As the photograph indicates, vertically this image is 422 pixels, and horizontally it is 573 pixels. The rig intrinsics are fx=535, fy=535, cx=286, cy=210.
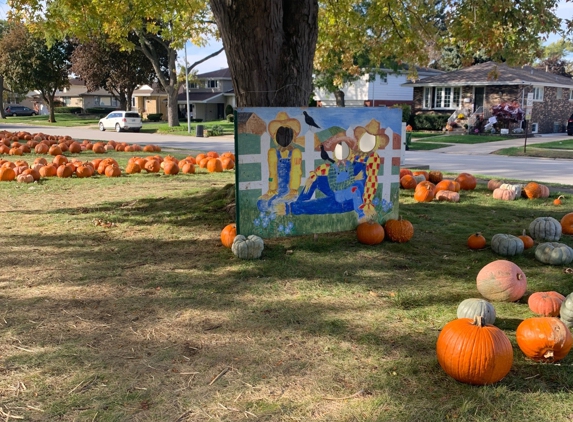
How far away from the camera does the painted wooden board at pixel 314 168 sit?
616cm

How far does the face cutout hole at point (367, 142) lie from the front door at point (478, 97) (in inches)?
1190

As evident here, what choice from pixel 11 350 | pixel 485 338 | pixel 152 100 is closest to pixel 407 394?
pixel 485 338

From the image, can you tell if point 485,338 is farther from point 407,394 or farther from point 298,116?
point 298,116

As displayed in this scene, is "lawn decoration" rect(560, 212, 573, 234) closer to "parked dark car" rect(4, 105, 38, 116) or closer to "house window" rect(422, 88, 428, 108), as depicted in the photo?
"house window" rect(422, 88, 428, 108)

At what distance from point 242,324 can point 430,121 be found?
3404 cm

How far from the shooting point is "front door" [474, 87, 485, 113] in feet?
112

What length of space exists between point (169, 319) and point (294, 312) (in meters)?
1.07

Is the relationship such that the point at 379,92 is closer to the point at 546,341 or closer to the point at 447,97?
the point at 447,97

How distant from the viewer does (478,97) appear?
3459cm

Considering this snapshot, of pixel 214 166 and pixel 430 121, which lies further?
pixel 430 121

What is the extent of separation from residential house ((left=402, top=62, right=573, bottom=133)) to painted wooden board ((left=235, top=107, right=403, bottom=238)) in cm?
2767

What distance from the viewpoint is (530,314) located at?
4.64m

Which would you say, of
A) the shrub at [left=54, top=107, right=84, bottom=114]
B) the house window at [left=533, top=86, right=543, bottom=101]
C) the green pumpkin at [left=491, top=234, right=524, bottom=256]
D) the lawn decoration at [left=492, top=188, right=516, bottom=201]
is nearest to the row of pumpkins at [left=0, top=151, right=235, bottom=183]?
the lawn decoration at [left=492, top=188, right=516, bottom=201]

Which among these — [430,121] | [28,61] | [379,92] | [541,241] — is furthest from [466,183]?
[28,61]
